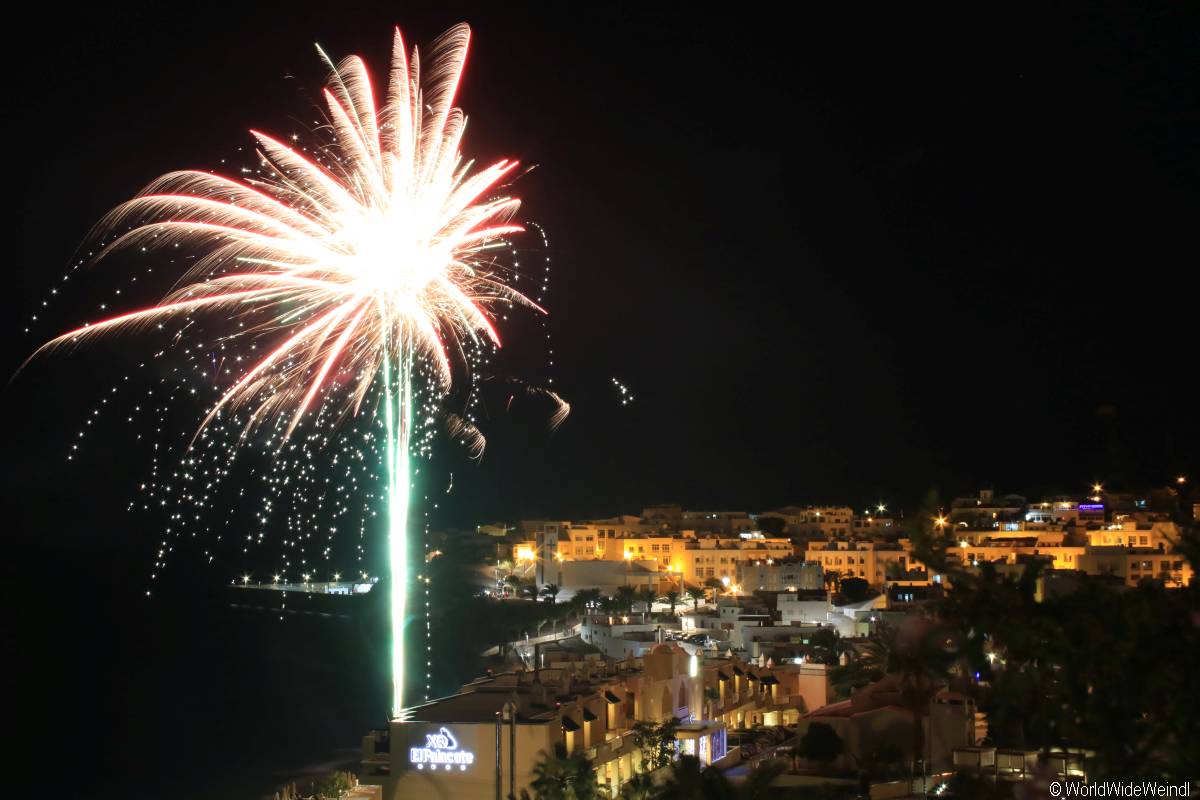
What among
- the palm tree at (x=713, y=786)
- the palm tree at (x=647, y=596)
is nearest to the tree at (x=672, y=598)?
the palm tree at (x=647, y=596)

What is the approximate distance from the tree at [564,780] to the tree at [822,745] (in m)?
2.21

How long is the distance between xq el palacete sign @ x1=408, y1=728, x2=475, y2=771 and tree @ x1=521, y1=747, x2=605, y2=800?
2.29ft

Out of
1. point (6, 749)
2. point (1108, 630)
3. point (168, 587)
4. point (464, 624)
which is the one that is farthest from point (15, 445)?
point (1108, 630)

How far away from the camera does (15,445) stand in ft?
163

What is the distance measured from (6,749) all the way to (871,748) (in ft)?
55.9

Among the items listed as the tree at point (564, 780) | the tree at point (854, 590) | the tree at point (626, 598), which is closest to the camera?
the tree at point (564, 780)

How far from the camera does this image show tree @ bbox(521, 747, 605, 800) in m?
8.45

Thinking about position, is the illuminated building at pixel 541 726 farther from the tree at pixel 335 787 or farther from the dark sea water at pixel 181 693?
the dark sea water at pixel 181 693

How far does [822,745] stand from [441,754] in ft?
11.1

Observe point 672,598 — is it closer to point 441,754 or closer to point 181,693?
point 181,693

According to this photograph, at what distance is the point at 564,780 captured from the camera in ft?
28.4

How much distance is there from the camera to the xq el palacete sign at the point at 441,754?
31.8ft

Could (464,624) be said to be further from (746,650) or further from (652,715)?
(652,715)

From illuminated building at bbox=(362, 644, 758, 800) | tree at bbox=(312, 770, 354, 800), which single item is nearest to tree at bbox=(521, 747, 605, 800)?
illuminated building at bbox=(362, 644, 758, 800)
